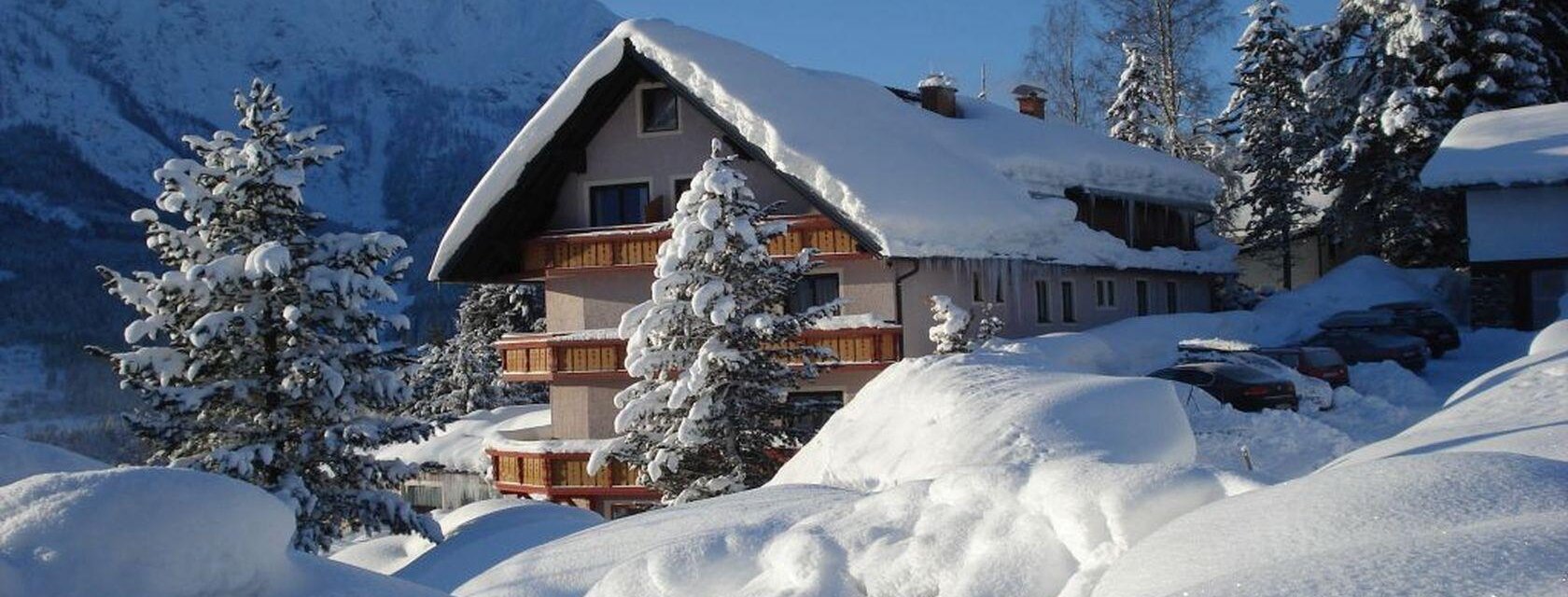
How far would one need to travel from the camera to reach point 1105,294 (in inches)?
1315

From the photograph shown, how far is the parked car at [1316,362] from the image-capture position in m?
25.6

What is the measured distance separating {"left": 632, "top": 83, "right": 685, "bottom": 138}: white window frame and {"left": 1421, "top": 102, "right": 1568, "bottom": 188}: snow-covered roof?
16.5 meters

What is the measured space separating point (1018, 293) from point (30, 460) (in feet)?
75.4

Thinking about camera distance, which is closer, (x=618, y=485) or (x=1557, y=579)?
(x=1557, y=579)

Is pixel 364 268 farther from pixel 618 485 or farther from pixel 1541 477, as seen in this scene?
pixel 1541 477

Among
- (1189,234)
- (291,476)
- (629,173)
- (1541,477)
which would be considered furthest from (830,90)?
(1541,477)

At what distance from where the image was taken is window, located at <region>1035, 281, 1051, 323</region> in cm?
3066

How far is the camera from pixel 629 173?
98.1ft

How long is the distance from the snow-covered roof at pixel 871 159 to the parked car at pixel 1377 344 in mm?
4551

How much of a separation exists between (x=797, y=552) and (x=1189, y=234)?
32.5 m

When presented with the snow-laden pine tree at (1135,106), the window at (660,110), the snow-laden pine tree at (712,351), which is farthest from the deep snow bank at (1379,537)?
the snow-laden pine tree at (1135,106)

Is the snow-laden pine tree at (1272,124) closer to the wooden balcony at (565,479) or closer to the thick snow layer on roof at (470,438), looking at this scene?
the thick snow layer on roof at (470,438)

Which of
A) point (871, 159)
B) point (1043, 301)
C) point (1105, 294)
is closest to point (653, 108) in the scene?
point (871, 159)

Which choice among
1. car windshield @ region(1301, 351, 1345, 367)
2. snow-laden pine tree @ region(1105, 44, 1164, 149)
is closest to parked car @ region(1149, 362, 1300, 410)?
car windshield @ region(1301, 351, 1345, 367)
